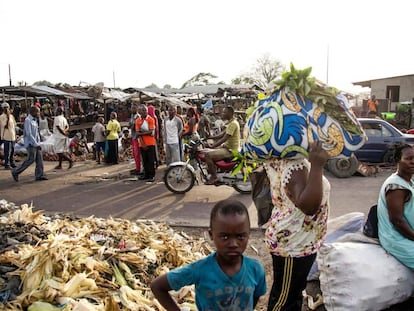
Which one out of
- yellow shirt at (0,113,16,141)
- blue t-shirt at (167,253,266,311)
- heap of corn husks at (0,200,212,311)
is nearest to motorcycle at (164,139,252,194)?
heap of corn husks at (0,200,212,311)

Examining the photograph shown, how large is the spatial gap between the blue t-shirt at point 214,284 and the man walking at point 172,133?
8.52 m

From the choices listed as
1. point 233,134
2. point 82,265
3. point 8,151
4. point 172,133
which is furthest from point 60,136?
point 82,265

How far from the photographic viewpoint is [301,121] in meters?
2.52

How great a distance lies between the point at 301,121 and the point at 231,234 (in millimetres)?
1016

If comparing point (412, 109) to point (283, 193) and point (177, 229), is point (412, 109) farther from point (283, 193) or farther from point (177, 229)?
point (283, 193)

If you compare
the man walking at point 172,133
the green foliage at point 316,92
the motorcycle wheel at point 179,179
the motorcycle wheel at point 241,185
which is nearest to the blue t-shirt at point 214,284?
the green foliage at point 316,92

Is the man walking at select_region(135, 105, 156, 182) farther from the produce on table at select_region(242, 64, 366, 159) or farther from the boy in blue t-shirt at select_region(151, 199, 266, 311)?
the boy in blue t-shirt at select_region(151, 199, 266, 311)

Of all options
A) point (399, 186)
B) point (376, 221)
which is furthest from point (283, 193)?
point (376, 221)

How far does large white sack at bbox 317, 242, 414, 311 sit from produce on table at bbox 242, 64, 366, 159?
4.40ft

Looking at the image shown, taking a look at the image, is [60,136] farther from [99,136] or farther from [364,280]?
[364,280]

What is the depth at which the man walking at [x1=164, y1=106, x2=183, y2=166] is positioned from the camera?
10.4 metres

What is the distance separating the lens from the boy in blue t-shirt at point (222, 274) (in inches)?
73.0

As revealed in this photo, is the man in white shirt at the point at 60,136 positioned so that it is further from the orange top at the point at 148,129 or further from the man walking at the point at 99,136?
the orange top at the point at 148,129

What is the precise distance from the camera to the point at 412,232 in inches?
129
